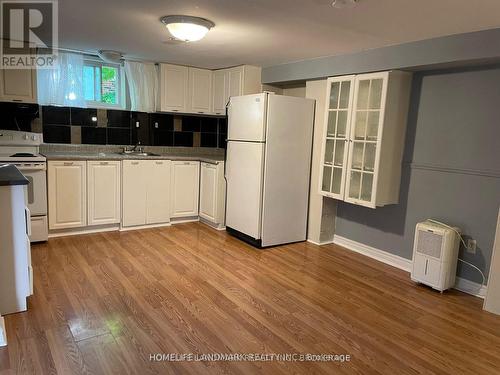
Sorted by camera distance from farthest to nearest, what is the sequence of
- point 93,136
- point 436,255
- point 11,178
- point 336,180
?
point 93,136, point 336,180, point 436,255, point 11,178

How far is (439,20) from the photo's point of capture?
8.36ft

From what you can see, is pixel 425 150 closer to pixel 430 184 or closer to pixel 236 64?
pixel 430 184

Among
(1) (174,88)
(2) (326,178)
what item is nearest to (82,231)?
(1) (174,88)

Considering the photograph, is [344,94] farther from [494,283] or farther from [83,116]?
[83,116]

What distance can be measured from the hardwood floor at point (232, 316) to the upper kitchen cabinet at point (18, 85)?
159cm

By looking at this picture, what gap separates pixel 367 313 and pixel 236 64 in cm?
331

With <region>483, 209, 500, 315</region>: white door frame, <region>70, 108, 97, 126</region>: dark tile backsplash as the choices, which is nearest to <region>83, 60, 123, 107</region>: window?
<region>70, 108, 97, 126</region>: dark tile backsplash

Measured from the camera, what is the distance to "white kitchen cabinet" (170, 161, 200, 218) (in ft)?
15.7

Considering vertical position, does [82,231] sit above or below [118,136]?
below

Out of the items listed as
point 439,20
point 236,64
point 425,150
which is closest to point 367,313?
point 425,150

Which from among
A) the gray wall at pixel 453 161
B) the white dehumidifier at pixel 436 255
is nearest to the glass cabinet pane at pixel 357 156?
the gray wall at pixel 453 161

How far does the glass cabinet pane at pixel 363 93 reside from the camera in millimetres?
3624

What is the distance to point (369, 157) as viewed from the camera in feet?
11.9

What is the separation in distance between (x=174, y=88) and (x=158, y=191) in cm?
139
